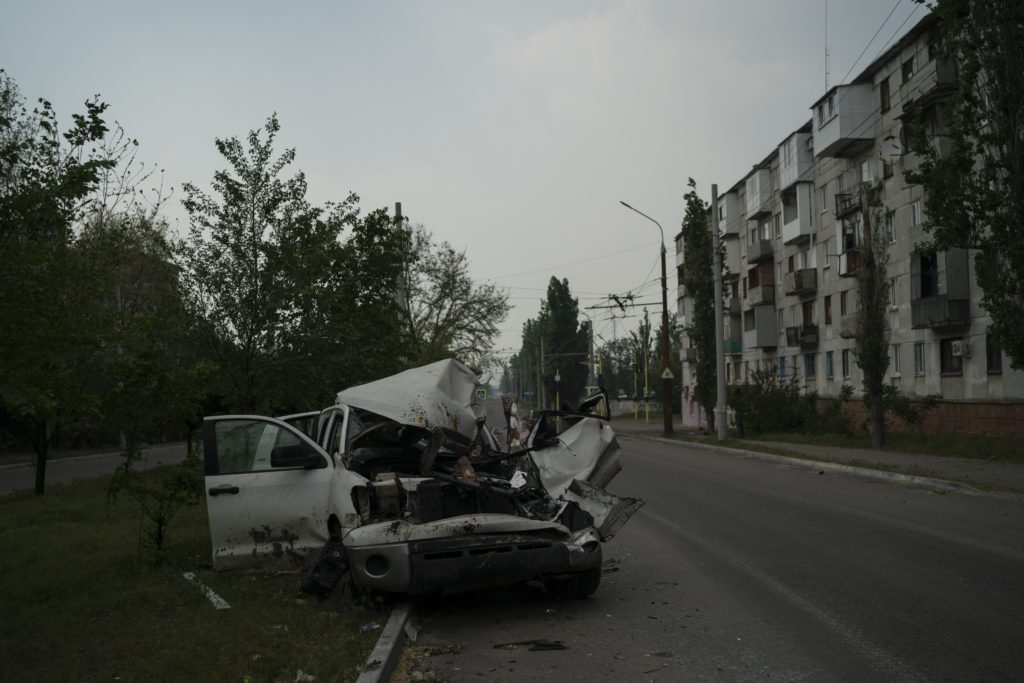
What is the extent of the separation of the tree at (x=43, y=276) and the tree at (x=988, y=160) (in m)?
17.4

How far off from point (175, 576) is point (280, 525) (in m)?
1.36

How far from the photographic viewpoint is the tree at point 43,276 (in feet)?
24.7

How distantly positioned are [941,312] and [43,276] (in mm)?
31155

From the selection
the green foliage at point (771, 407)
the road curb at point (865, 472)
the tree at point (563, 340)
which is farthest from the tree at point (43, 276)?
the tree at point (563, 340)

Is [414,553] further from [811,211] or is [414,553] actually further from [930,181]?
[811,211]

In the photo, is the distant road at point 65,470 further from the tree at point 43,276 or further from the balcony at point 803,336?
the balcony at point 803,336

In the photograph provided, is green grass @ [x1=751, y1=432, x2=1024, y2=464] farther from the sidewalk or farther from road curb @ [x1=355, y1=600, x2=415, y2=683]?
road curb @ [x1=355, y1=600, x2=415, y2=683]

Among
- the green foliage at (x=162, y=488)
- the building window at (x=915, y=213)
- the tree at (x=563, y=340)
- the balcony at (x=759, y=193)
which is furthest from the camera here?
the tree at (x=563, y=340)

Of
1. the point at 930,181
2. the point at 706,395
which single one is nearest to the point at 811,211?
the point at 706,395

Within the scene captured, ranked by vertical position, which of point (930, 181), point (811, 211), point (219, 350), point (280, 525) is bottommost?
point (280, 525)

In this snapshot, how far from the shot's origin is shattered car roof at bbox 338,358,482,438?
28.0ft

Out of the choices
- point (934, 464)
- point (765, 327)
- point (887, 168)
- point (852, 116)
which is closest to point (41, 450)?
point (934, 464)

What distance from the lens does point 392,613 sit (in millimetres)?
7094

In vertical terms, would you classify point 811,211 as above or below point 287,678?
above
